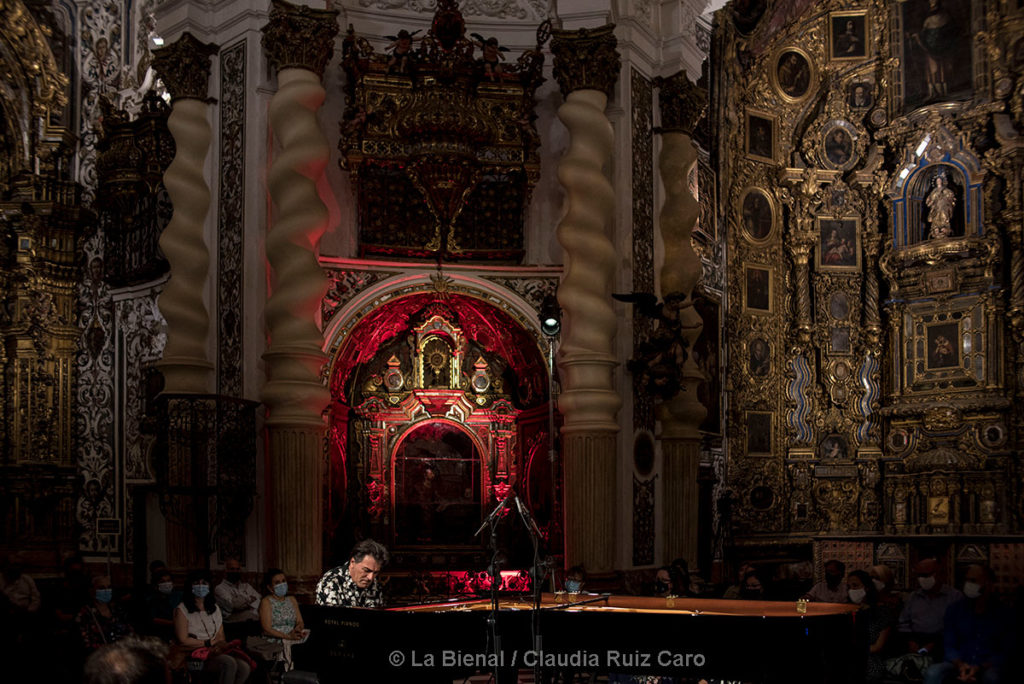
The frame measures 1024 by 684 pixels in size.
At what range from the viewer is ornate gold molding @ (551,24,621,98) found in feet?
48.6

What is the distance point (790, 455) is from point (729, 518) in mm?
2072

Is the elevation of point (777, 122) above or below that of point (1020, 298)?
above

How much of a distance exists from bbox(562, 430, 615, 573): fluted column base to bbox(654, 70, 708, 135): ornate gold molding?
4163 millimetres

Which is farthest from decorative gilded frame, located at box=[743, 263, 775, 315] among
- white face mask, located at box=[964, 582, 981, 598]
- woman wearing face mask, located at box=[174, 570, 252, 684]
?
woman wearing face mask, located at box=[174, 570, 252, 684]

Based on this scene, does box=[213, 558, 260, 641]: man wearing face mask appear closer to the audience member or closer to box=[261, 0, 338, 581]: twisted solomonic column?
box=[261, 0, 338, 581]: twisted solomonic column

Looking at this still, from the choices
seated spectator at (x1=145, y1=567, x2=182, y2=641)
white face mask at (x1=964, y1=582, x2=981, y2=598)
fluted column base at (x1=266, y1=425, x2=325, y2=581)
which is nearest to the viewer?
white face mask at (x1=964, y1=582, x2=981, y2=598)

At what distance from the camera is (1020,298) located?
18.5 meters

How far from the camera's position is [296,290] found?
13.9 metres

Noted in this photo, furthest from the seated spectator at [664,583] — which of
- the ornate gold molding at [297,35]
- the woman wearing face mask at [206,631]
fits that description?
the ornate gold molding at [297,35]

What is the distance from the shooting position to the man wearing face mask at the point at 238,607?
465 inches

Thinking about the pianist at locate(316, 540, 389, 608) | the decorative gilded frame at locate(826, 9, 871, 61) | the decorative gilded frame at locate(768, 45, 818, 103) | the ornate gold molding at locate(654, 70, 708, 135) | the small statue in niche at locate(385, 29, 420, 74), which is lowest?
the pianist at locate(316, 540, 389, 608)

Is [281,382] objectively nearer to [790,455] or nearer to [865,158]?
[790,455]

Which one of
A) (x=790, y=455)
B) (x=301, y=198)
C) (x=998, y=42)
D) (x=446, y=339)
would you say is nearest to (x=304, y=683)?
(x=301, y=198)

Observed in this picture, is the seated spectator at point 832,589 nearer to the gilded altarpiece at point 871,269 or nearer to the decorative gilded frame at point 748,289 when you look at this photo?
the gilded altarpiece at point 871,269
